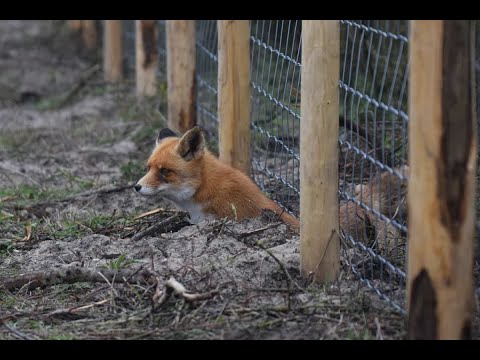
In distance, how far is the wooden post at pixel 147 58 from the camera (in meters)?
10.6

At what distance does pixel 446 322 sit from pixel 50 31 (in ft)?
37.4

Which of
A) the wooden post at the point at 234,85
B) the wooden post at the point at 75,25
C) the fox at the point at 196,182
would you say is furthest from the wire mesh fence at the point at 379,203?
the wooden post at the point at 75,25

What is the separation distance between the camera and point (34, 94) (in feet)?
37.5

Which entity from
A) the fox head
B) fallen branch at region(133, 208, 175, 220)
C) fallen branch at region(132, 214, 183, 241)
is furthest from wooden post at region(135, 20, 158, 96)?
fallen branch at region(132, 214, 183, 241)

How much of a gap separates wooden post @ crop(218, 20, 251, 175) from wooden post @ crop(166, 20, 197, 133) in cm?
174

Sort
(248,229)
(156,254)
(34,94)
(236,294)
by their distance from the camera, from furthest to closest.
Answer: (34,94), (248,229), (156,254), (236,294)

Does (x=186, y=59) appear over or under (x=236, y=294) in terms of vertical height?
over

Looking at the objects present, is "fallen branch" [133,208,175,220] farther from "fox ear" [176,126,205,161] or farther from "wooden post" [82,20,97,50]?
"wooden post" [82,20,97,50]

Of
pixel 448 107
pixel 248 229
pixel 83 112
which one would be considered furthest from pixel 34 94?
pixel 448 107

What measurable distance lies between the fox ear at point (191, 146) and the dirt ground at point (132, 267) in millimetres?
464

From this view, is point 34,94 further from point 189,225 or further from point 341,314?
point 341,314

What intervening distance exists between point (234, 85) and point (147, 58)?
425 cm

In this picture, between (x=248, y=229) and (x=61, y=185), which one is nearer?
(x=248, y=229)

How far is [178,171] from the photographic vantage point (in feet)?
22.6
